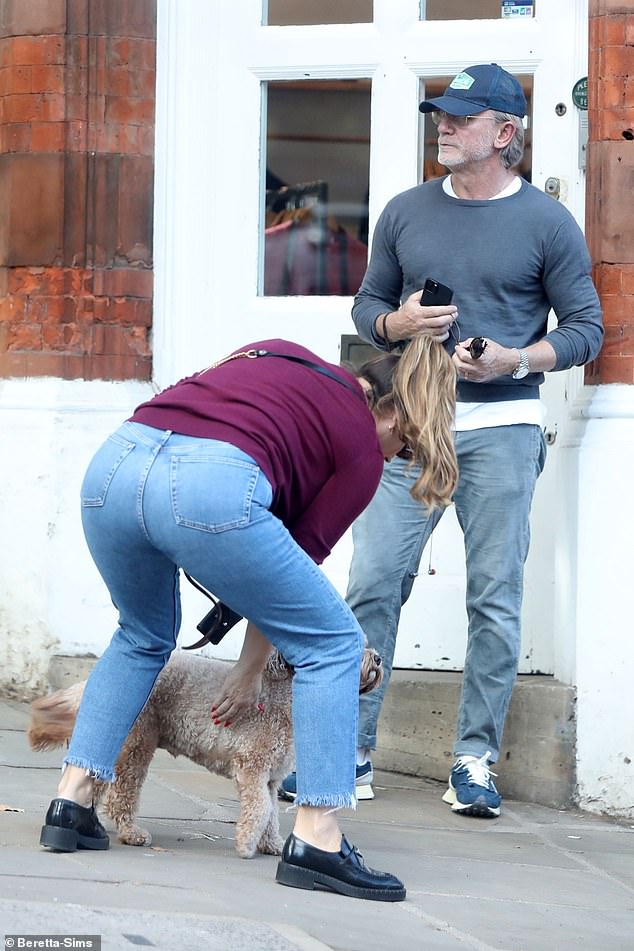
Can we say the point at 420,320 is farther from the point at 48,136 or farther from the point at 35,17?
the point at 35,17

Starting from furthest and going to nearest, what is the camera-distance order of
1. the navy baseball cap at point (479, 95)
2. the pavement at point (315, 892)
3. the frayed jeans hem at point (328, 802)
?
the navy baseball cap at point (479, 95) → the frayed jeans hem at point (328, 802) → the pavement at point (315, 892)

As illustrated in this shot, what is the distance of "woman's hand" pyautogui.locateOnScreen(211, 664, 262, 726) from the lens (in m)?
3.80

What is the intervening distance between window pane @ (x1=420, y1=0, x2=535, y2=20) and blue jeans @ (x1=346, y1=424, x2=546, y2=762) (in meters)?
1.75

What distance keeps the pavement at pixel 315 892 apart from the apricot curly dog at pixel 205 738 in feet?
0.29

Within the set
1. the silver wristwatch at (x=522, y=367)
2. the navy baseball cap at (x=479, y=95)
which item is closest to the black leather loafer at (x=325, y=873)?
the silver wristwatch at (x=522, y=367)

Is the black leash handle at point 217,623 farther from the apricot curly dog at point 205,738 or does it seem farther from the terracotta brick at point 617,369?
the terracotta brick at point 617,369

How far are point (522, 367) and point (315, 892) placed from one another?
5.99ft

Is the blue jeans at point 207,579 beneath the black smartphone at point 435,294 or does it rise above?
beneath

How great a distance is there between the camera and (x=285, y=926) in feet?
10.2

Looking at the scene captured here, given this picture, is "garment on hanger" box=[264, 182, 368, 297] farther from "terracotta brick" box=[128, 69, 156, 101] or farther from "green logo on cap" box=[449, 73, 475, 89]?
"green logo on cap" box=[449, 73, 475, 89]

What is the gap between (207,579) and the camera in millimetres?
3424

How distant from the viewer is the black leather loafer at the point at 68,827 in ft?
12.0

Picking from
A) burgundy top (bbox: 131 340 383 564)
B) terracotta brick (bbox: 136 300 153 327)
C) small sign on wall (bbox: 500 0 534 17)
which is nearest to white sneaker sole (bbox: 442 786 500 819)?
Result: burgundy top (bbox: 131 340 383 564)

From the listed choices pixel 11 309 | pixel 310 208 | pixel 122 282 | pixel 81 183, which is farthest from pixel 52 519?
pixel 310 208
